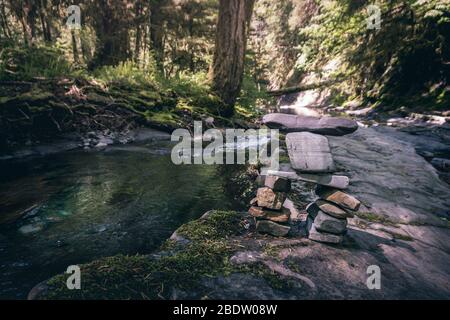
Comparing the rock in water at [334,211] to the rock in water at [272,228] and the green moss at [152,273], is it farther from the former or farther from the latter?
the green moss at [152,273]

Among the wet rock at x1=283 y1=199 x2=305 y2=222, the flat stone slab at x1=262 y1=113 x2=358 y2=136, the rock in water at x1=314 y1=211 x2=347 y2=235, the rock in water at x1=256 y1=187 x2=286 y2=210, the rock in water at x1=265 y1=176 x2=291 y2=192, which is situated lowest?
the wet rock at x1=283 y1=199 x2=305 y2=222

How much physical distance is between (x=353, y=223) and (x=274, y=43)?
27438mm

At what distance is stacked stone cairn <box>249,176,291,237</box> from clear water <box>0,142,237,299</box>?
1.21 metres

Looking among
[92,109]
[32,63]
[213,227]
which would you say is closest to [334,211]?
[213,227]

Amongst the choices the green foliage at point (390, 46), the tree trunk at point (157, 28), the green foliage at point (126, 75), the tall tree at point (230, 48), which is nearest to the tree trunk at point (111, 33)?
the tree trunk at point (157, 28)

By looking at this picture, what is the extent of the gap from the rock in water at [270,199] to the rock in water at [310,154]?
476mm

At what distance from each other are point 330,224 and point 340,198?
0.33 metres

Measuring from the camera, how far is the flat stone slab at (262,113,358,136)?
3654mm

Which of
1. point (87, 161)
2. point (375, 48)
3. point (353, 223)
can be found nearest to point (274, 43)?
point (375, 48)

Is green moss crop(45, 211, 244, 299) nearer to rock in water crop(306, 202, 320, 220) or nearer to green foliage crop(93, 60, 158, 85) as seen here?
rock in water crop(306, 202, 320, 220)

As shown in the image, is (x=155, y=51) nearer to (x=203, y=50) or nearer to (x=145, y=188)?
(x=203, y=50)

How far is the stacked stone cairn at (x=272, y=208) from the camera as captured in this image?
147 inches

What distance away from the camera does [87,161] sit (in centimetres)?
746

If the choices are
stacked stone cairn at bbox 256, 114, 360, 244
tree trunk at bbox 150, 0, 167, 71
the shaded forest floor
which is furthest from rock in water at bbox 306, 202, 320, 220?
tree trunk at bbox 150, 0, 167, 71
